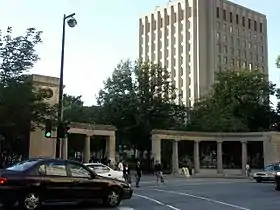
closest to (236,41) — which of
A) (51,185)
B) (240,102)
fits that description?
(240,102)

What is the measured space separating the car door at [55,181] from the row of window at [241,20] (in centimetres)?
10894

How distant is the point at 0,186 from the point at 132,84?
48.4m

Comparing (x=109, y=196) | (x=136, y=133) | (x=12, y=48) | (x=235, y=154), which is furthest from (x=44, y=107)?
(x=235, y=154)

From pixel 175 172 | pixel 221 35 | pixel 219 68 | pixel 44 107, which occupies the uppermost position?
pixel 221 35

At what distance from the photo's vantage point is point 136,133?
5928cm

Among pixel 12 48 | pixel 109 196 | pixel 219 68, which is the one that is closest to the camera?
pixel 109 196

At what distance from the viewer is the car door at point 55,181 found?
13703 mm

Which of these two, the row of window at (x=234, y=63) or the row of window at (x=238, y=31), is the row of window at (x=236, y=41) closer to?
the row of window at (x=238, y=31)

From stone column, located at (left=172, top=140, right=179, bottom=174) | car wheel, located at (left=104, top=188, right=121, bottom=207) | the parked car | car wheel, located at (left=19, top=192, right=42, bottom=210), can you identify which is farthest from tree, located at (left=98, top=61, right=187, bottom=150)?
car wheel, located at (left=19, top=192, right=42, bottom=210)

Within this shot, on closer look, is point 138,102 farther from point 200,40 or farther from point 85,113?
point 200,40

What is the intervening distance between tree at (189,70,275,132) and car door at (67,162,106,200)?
4415 cm

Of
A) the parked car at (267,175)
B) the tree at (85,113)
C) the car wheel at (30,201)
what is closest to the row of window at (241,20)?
the tree at (85,113)

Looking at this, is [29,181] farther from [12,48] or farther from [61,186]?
[12,48]

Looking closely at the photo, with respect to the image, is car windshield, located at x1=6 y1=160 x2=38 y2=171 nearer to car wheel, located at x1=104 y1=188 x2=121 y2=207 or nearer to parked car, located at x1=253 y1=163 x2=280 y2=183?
car wheel, located at x1=104 y1=188 x2=121 y2=207
